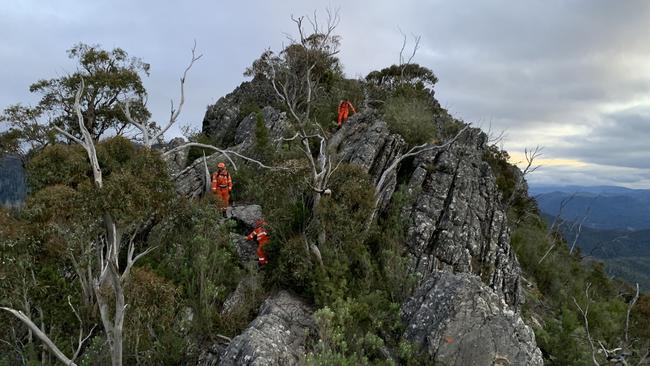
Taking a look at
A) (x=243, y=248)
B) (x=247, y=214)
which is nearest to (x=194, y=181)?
(x=247, y=214)

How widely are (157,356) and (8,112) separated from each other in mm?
23665

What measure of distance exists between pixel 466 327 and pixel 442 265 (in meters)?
4.17

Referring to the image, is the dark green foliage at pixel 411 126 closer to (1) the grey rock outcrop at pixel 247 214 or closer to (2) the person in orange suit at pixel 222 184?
(1) the grey rock outcrop at pixel 247 214

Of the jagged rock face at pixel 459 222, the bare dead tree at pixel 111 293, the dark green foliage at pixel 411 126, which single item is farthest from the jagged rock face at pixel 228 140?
the jagged rock face at pixel 459 222

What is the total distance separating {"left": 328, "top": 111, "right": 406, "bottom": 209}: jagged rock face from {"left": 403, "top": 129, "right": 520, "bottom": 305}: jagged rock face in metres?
1.00

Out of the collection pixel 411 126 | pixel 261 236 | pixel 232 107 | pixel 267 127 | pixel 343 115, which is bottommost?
pixel 261 236

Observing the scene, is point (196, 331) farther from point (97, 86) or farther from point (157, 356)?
point (97, 86)

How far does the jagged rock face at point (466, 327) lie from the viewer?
349 inches

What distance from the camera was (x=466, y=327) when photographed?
9383mm

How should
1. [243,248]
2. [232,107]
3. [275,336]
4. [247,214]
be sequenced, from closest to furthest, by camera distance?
1. [275,336]
2. [243,248]
3. [247,214]
4. [232,107]

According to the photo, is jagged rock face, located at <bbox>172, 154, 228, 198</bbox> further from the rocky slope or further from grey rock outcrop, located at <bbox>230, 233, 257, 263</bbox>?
grey rock outcrop, located at <bbox>230, 233, 257, 263</bbox>

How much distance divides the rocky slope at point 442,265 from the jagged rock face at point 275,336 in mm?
26

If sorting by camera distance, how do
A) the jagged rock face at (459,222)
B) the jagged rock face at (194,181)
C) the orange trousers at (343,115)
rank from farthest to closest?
the orange trousers at (343,115) < the jagged rock face at (194,181) < the jagged rock face at (459,222)

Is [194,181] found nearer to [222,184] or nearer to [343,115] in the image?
[222,184]
